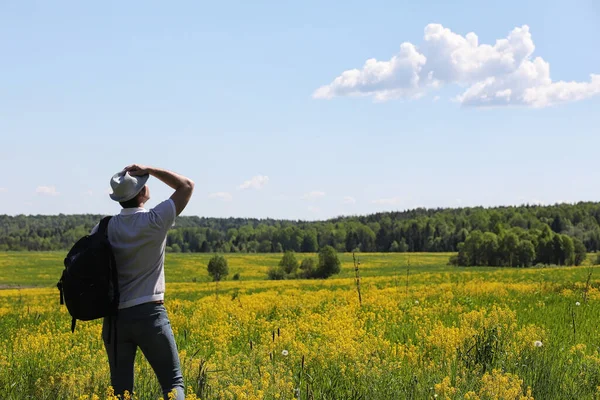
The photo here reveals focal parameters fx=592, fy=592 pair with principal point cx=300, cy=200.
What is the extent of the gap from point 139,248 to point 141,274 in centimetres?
20

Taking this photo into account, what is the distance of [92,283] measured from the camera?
412 centimetres

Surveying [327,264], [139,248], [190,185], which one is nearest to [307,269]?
[327,264]

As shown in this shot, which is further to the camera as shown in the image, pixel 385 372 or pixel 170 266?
pixel 170 266

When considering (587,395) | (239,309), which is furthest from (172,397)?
(239,309)

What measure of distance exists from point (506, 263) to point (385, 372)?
79156mm

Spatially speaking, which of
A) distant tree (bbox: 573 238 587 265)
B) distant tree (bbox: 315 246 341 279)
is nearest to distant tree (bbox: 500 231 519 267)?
distant tree (bbox: 573 238 587 265)

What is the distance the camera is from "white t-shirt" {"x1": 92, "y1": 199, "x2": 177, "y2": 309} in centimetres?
416

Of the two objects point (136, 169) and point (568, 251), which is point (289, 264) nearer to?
point (568, 251)

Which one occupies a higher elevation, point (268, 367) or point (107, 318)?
point (107, 318)

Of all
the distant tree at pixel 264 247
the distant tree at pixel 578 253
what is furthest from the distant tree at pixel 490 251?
the distant tree at pixel 264 247

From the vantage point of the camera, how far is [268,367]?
5.27m

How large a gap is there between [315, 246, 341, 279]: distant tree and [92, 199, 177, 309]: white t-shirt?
5660cm

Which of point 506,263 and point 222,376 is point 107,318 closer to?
point 222,376

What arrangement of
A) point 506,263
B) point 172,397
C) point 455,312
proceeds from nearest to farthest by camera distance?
point 172,397
point 455,312
point 506,263
